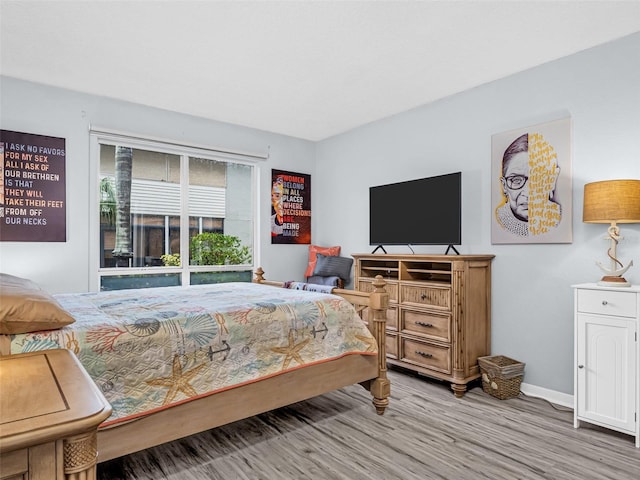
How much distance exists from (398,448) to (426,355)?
3.69ft

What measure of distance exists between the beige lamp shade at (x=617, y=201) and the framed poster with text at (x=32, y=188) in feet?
13.4

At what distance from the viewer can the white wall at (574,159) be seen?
2643 mm

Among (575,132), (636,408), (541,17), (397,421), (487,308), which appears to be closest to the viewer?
(636,408)

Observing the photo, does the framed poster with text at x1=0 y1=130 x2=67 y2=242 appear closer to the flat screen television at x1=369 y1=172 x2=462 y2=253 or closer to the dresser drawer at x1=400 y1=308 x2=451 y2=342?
the flat screen television at x1=369 y1=172 x2=462 y2=253

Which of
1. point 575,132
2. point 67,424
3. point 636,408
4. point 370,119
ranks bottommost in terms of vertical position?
point 636,408

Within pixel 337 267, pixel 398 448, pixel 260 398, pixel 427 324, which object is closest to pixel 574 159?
pixel 427 324

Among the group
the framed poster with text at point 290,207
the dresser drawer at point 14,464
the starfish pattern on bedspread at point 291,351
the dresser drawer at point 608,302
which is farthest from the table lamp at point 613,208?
the framed poster with text at point 290,207

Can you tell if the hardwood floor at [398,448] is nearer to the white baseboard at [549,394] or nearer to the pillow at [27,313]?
the white baseboard at [549,394]

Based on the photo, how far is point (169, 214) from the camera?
13.8ft

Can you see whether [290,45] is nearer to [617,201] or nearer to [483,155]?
[483,155]

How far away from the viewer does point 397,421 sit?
2555mm

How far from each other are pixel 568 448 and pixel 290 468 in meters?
1.54

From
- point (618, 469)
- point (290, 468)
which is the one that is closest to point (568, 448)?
point (618, 469)

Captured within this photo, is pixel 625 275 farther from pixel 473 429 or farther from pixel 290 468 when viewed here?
pixel 290 468
